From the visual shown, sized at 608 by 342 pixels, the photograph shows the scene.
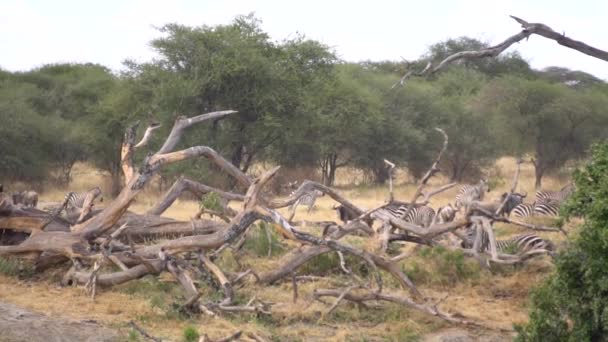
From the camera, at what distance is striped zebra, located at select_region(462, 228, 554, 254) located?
377 inches

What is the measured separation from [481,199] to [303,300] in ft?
30.8

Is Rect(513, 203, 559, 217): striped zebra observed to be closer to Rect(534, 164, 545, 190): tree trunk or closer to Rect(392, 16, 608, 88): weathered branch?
Rect(534, 164, 545, 190): tree trunk

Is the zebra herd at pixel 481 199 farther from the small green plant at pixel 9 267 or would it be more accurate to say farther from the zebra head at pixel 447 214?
the small green plant at pixel 9 267

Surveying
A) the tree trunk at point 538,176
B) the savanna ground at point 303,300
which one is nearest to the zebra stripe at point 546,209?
the savanna ground at point 303,300

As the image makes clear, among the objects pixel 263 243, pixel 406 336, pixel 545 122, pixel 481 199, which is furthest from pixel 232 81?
pixel 406 336

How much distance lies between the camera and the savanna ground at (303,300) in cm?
677

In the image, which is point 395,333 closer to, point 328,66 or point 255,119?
point 255,119

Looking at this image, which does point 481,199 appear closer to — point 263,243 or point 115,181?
point 263,243

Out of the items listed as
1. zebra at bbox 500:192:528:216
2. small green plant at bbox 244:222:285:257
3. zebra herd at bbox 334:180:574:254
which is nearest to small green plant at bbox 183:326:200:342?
zebra herd at bbox 334:180:574:254

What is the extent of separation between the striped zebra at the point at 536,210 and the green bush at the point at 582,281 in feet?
35.1

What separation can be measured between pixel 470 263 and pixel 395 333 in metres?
2.09

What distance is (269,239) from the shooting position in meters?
9.34

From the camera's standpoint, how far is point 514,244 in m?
9.77

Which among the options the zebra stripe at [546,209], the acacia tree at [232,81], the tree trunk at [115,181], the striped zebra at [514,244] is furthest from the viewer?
the tree trunk at [115,181]
